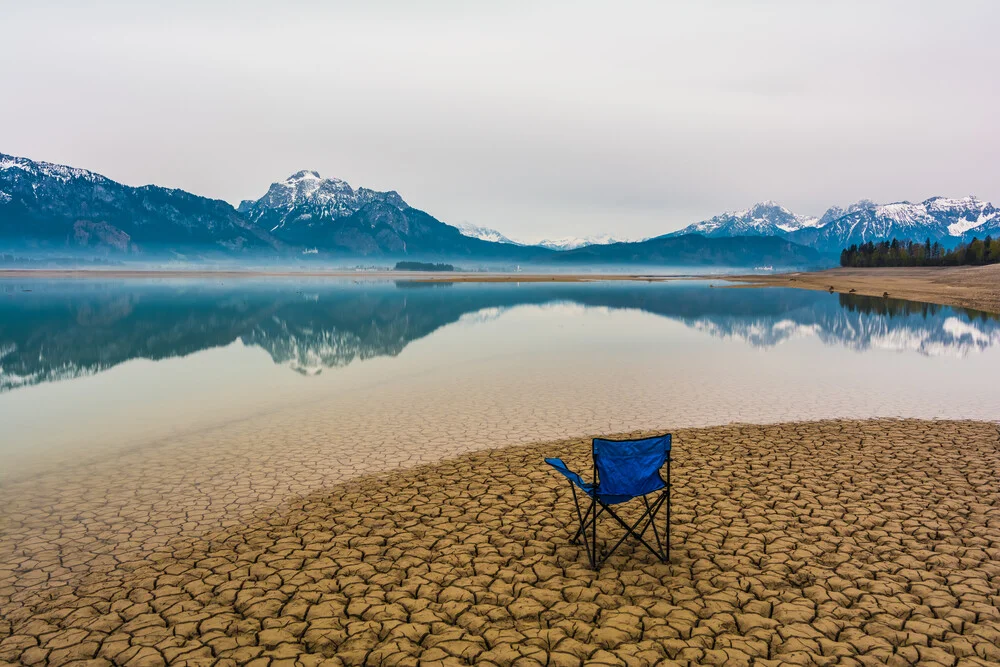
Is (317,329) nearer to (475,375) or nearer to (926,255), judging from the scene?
(475,375)

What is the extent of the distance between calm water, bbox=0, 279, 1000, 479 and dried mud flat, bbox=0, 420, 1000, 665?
4589mm

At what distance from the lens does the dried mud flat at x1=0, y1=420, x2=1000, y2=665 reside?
525 centimetres

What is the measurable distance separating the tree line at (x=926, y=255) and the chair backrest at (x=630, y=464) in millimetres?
130976

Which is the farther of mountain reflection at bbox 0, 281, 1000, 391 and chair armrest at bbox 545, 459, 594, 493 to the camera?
mountain reflection at bbox 0, 281, 1000, 391

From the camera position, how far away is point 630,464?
653cm

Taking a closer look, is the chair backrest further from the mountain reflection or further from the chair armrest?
the mountain reflection

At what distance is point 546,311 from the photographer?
169ft

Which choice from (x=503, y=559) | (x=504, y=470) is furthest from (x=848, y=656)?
(x=504, y=470)

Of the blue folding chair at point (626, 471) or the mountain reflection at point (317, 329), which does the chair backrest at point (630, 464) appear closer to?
the blue folding chair at point (626, 471)

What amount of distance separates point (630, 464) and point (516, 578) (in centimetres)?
182

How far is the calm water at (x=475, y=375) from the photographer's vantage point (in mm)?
14578

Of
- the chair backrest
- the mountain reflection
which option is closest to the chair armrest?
the chair backrest

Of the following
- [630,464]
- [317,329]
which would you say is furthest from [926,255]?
[630,464]

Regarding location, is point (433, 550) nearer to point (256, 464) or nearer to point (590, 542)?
point (590, 542)
